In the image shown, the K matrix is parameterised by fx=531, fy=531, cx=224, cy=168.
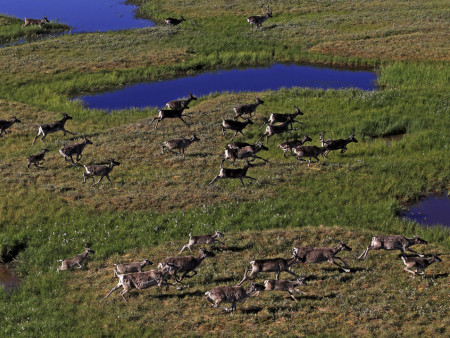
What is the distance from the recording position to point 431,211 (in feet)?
81.7

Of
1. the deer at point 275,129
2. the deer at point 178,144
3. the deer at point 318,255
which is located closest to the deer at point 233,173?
the deer at point 178,144

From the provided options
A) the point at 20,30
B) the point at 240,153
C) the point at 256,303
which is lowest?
the point at 256,303

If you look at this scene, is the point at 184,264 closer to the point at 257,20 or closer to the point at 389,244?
the point at 389,244

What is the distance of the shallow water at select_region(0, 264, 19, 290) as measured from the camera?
19.2 m

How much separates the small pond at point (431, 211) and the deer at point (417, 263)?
5.54 meters

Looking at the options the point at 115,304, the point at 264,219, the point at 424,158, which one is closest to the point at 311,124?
the point at 424,158

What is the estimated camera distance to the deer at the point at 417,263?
18.1 meters

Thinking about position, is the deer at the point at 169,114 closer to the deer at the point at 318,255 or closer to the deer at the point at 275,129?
the deer at the point at 275,129

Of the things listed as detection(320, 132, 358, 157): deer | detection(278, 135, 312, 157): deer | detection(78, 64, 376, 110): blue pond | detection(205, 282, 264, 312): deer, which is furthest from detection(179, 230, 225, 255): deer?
detection(78, 64, 376, 110): blue pond

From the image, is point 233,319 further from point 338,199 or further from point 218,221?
point 338,199

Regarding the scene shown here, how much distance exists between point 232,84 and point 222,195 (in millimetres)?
21815

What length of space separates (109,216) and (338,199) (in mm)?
10454

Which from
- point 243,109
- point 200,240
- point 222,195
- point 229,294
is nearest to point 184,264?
point 200,240

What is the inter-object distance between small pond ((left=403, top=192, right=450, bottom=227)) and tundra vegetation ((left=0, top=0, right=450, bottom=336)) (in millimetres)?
557
